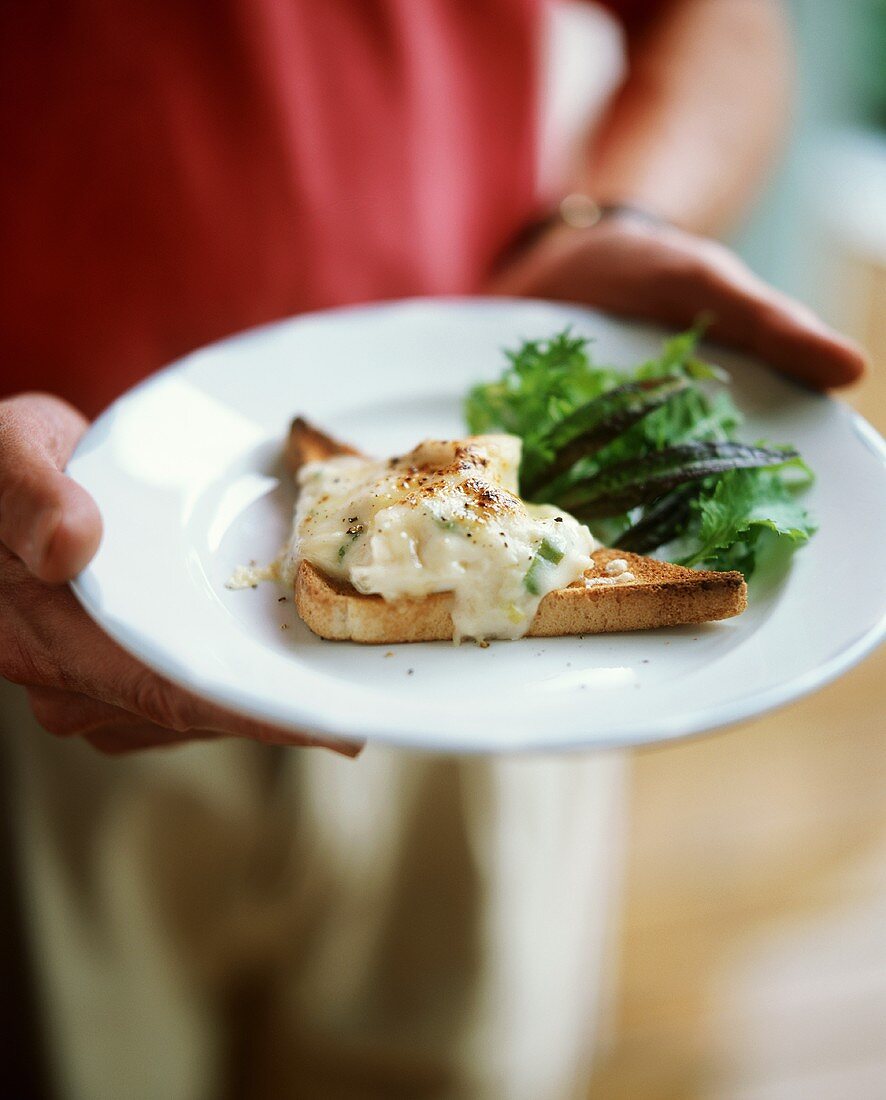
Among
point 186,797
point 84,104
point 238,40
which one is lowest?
point 186,797

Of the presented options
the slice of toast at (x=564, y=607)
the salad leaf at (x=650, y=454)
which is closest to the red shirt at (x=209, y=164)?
the salad leaf at (x=650, y=454)

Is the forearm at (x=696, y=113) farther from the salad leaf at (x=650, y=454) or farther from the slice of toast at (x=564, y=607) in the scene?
the slice of toast at (x=564, y=607)

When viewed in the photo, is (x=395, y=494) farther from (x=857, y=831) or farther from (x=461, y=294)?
(x=857, y=831)

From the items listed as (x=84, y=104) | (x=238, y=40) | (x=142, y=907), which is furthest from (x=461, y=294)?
(x=142, y=907)

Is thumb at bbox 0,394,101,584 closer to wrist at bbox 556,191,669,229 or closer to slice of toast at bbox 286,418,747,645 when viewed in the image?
slice of toast at bbox 286,418,747,645

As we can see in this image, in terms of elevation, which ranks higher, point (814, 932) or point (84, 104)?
point (84, 104)
